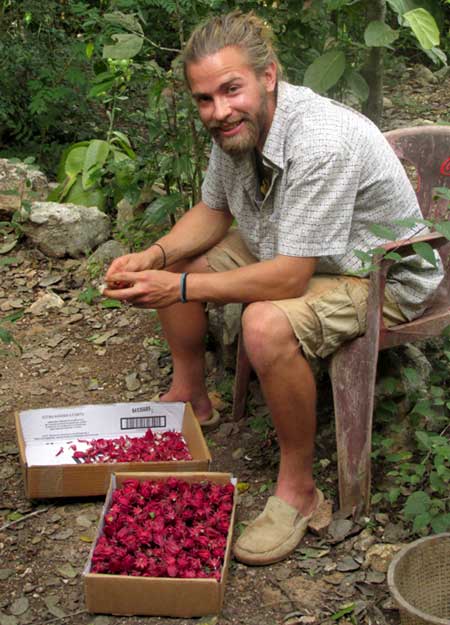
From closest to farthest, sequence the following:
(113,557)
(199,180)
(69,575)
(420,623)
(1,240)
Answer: (420,623) < (113,557) < (69,575) < (199,180) < (1,240)

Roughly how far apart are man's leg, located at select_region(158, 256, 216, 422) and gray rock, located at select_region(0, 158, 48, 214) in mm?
1852

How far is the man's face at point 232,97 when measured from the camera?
2.92 m

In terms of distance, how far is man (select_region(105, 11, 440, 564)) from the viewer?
2865 millimetres

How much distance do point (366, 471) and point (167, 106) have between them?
6.26 ft

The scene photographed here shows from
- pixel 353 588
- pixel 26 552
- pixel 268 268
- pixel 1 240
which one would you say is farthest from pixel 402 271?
pixel 1 240

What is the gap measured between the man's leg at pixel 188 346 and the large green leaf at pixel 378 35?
1024mm

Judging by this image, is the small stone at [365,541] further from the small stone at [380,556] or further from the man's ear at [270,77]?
the man's ear at [270,77]

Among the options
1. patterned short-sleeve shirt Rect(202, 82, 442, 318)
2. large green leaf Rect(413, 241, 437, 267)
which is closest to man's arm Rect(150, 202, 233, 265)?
patterned short-sleeve shirt Rect(202, 82, 442, 318)

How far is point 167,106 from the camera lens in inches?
162

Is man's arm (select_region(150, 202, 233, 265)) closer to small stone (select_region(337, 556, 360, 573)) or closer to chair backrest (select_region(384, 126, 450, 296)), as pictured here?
chair backrest (select_region(384, 126, 450, 296))

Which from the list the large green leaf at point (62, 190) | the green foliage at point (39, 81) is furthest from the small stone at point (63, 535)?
the green foliage at point (39, 81)

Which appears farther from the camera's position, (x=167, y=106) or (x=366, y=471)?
(x=167, y=106)

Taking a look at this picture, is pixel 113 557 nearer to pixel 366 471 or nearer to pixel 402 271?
pixel 366 471

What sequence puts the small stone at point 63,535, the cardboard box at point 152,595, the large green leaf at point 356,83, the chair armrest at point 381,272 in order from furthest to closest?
1. the large green leaf at point 356,83
2. the small stone at point 63,535
3. the chair armrest at point 381,272
4. the cardboard box at point 152,595
